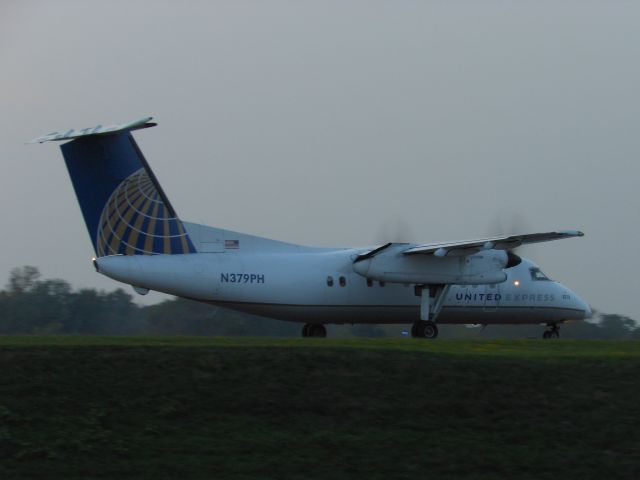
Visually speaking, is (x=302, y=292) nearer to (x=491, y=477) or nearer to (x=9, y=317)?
(x=491, y=477)

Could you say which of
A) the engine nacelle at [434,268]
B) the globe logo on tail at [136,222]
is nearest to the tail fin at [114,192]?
the globe logo on tail at [136,222]

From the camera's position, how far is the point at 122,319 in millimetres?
61719

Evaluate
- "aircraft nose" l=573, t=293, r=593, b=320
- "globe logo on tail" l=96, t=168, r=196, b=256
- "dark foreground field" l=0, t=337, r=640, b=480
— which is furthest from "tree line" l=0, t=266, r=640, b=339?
"dark foreground field" l=0, t=337, r=640, b=480

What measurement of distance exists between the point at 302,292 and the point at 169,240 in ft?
13.4

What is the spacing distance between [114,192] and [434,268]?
30.1ft

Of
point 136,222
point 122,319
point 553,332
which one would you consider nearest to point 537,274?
point 553,332

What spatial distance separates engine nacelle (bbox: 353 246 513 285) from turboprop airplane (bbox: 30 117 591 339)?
3 cm

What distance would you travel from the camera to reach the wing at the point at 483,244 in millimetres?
27047

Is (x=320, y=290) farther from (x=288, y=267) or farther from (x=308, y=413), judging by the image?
(x=308, y=413)

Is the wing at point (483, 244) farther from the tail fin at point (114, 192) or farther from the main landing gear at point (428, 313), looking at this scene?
the tail fin at point (114, 192)

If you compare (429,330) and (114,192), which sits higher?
(114,192)

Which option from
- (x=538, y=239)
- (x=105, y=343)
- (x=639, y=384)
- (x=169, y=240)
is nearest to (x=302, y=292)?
(x=169, y=240)

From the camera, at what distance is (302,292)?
91.1ft

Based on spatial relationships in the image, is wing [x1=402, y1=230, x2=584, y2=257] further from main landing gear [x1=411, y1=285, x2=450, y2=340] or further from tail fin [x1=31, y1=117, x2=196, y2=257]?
tail fin [x1=31, y1=117, x2=196, y2=257]
